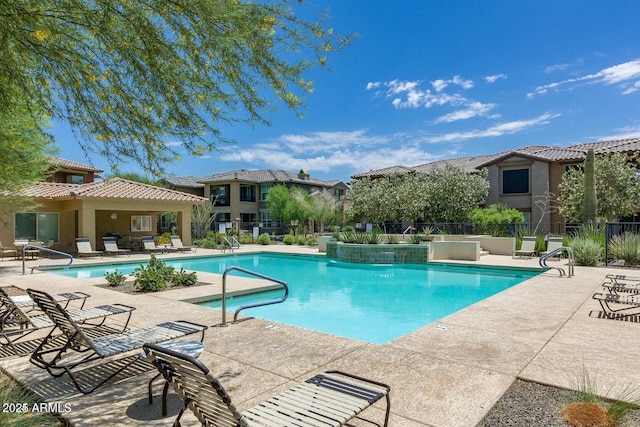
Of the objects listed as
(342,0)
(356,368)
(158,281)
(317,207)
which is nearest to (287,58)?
(342,0)

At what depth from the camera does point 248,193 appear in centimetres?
4659

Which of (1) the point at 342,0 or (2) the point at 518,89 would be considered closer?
(1) the point at 342,0

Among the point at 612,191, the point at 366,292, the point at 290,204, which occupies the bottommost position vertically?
the point at 366,292

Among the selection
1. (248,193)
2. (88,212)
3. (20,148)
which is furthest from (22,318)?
(248,193)

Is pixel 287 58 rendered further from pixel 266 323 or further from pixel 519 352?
pixel 519 352

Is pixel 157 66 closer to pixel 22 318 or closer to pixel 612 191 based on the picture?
pixel 22 318

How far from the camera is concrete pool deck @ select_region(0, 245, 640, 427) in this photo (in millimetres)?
3637

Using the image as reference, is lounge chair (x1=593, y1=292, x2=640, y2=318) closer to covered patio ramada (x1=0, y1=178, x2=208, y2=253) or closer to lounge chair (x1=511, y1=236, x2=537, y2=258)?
lounge chair (x1=511, y1=236, x2=537, y2=258)

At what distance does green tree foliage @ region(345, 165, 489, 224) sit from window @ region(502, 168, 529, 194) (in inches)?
86.8

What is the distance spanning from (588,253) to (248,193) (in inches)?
1440

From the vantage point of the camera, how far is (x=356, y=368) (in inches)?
180

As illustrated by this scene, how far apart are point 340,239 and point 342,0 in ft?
51.5

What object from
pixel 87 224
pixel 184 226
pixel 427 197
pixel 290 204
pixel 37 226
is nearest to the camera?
pixel 87 224

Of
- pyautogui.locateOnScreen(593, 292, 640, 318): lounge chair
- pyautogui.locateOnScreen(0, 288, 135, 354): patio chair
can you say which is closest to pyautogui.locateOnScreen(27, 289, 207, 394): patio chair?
pyautogui.locateOnScreen(0, 288, 135, 354): patio chair
